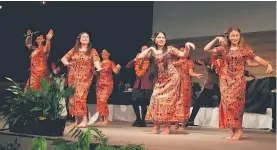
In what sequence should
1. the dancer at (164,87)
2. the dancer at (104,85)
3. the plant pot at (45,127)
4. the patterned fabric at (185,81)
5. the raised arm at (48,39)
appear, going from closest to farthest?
the plant pot at (45,127), the dancer at (164,87), the raised arm at (48,39), the patterned fabric at (185,81), the dancer at (104,85)

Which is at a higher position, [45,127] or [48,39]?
[48,39]

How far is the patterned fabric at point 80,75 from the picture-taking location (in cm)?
543

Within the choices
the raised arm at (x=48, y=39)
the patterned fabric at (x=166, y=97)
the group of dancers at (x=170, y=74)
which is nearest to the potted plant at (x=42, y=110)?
the group of dancers at (x=170, y=74)

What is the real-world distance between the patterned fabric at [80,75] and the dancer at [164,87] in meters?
0.86

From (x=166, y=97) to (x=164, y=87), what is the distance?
12cm

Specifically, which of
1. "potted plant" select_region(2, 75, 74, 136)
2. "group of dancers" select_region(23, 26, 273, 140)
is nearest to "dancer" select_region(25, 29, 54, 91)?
"group of dancers" select_region(23, 26, 273, 140)

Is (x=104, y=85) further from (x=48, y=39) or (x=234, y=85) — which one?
(x=234, y=85)

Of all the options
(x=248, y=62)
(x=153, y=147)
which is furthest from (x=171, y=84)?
(x=153, y=147)

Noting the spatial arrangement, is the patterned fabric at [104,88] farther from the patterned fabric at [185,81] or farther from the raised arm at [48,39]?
the patterned fabric at [185,81]

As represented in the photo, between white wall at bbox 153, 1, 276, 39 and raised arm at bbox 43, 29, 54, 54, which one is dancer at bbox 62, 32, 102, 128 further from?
white wall at bbox 153, 1, 276, 39

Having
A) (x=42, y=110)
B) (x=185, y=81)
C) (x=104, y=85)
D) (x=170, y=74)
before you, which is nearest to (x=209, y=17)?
(x=185, y=81)

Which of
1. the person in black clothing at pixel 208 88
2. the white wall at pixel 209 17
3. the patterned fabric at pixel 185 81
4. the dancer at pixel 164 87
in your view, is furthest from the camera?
the white wall at pixel 209 17

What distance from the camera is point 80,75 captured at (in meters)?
5.46

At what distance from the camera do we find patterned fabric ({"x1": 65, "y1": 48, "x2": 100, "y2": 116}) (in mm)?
5430
